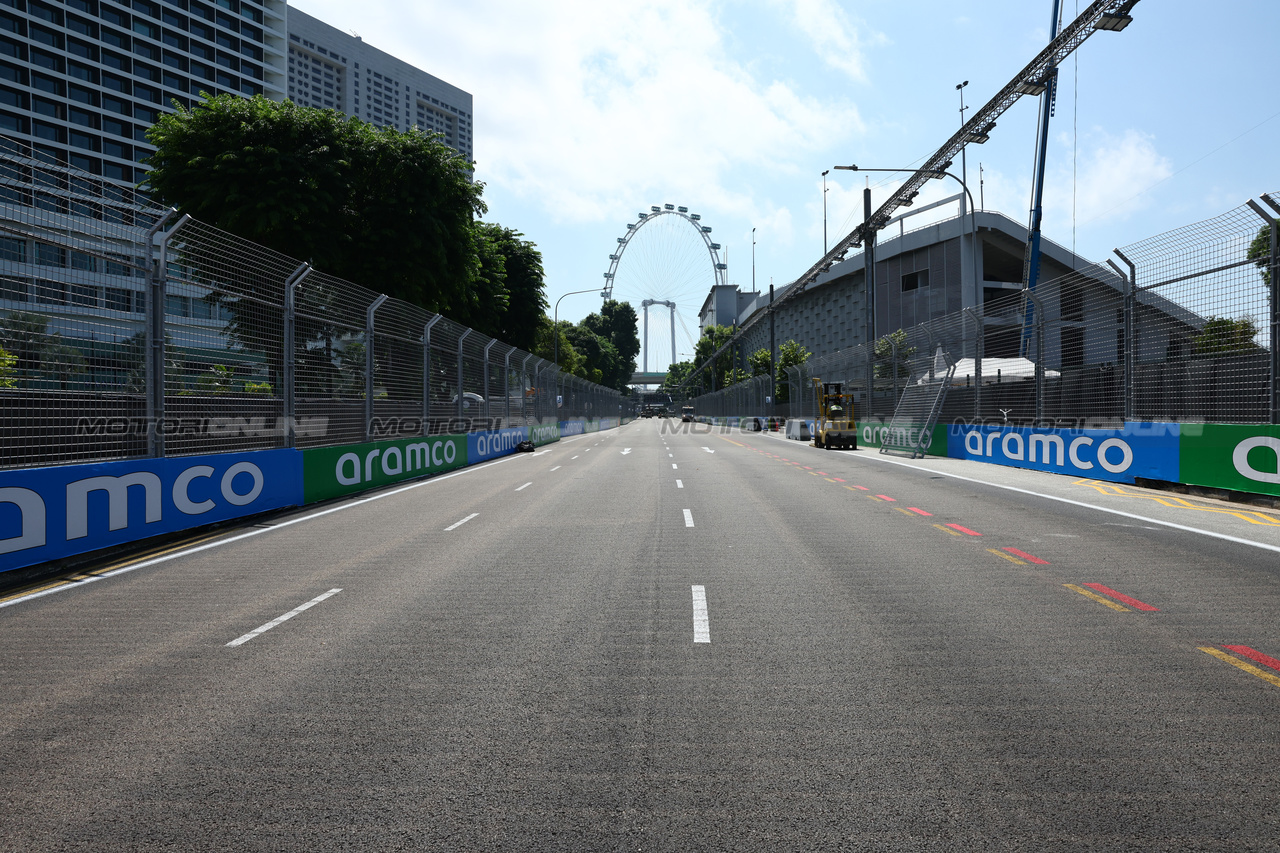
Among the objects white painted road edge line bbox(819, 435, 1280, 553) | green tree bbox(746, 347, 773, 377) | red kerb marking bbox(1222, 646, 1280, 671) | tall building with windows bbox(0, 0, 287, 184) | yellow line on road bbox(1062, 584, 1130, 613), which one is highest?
tall building with windows bbox(0, 0, 287, 184)

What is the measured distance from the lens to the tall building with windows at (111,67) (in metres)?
67.0

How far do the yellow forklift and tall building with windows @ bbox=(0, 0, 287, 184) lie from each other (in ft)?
199

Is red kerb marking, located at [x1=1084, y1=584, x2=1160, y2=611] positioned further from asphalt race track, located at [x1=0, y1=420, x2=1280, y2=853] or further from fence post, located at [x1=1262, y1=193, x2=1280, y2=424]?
fence post, located at [x1=1262, y1=193, x2=1280, y2=424]

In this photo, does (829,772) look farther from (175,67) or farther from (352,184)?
(175,67)

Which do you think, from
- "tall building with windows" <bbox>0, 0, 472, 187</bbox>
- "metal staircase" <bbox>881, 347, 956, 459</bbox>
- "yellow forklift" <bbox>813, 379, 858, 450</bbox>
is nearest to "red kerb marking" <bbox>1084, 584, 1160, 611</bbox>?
"metal staircase" <bbox>881, 347, 956, 459</bbox>

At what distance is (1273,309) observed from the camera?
39.5 feet

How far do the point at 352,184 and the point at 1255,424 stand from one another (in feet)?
81.5

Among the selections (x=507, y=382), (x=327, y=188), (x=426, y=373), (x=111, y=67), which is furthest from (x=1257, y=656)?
(x=111, y=67)

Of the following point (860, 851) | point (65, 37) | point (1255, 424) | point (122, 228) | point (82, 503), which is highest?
point (65, 37)

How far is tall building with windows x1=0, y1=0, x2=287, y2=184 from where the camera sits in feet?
220

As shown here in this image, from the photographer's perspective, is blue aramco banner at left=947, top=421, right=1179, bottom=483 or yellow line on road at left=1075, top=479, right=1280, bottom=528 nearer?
yellow line on road at left=1075, top=479, right=1280, bottom=528

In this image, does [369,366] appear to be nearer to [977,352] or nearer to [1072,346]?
[1072,346]

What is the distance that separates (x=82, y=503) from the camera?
8.61 metres

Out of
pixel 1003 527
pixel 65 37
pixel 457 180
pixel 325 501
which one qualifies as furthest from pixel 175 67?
pixel 1003 527
